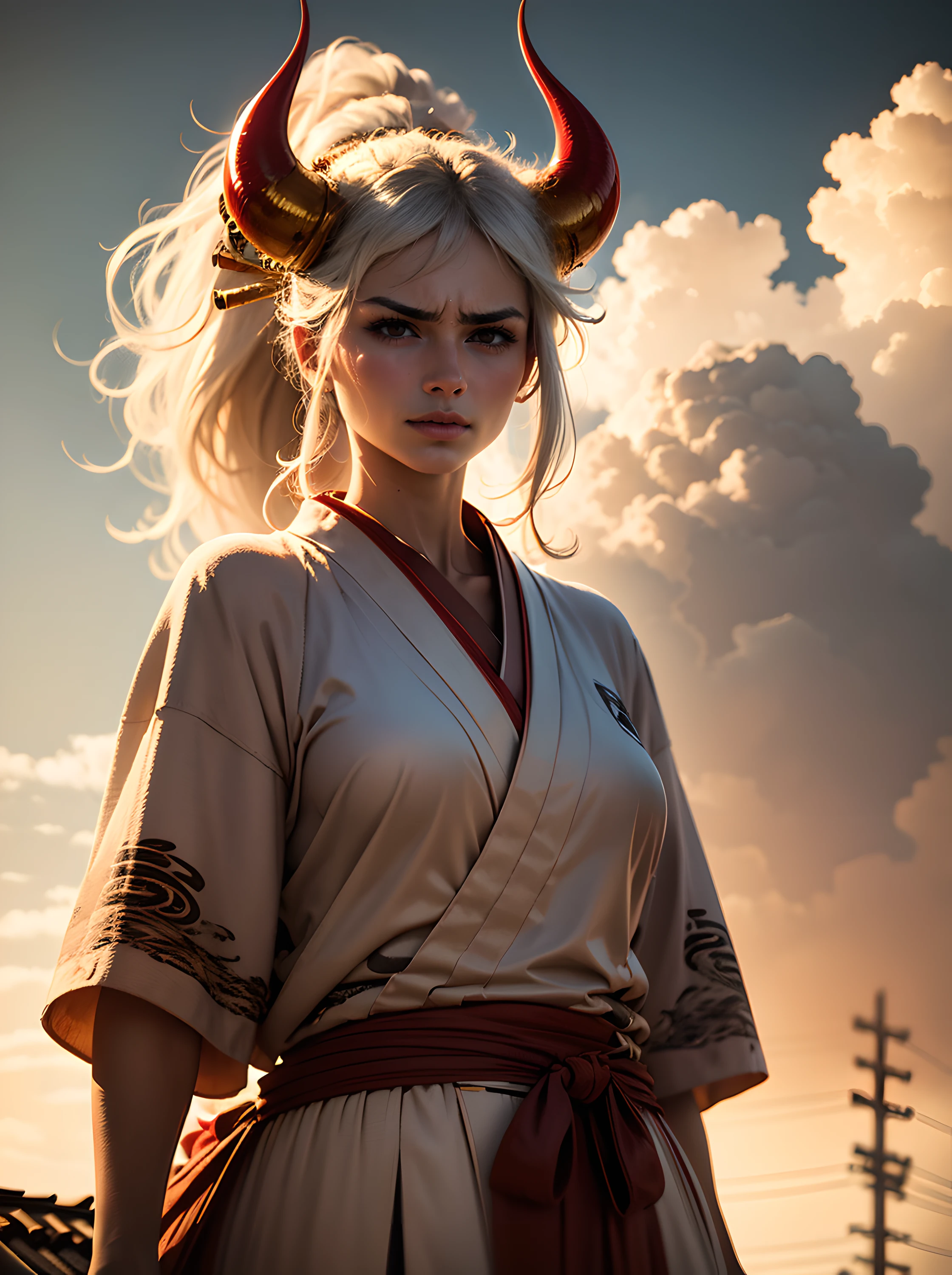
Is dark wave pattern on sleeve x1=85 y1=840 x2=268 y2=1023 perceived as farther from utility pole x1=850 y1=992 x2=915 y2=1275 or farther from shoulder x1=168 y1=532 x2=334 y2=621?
utility pole x1=850 y1=992 x2=915 y2=1275

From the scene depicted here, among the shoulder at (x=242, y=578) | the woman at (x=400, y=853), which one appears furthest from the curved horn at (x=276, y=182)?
the shoulder at (x=242, y=578)

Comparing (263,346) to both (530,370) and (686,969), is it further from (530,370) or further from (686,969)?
(686,969)

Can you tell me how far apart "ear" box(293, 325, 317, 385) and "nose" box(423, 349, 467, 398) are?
0.22m

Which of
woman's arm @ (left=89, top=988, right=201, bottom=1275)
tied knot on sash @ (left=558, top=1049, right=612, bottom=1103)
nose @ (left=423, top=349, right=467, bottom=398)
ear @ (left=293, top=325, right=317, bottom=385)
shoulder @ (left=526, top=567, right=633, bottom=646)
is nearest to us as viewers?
woman's arm @ (left=89, top=988, right=201, bottom=1275)

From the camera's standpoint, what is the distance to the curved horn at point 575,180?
156 centimetres

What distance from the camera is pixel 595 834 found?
1.34 meters

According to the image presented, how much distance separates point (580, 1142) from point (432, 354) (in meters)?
0.97

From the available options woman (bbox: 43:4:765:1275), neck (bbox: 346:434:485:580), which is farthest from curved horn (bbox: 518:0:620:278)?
neck (bbox: 346:434:485:580)

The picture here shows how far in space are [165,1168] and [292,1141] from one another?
135 mm

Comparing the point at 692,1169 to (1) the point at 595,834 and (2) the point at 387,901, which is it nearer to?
(1) the point at 595,834

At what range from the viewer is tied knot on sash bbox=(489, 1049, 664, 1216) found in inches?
44.6

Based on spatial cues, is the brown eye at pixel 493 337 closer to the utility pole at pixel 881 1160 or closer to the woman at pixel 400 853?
the woman at pixel 400 853

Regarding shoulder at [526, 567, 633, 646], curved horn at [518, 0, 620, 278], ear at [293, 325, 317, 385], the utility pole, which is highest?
curved horn at [518, 0, 620, 278]

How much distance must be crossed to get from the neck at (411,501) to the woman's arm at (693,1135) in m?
0.81
